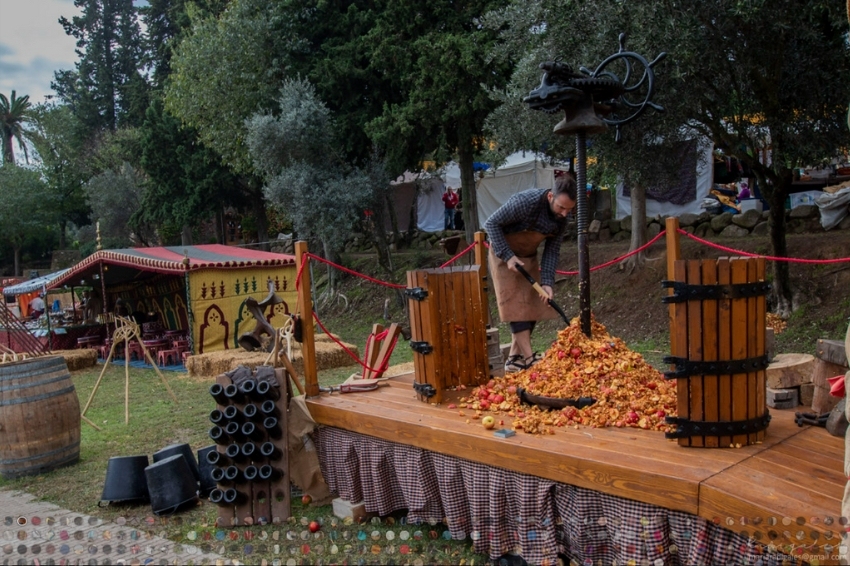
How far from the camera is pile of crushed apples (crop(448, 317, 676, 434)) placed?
3688mm

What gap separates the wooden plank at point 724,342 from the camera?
316cm

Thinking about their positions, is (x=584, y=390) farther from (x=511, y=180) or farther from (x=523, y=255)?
(x=511, y=180)

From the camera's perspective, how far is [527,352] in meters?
5.18

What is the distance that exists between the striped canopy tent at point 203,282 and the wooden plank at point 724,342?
914 centimetres

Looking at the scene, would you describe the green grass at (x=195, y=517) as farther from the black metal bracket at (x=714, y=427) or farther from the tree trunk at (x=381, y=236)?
the tree trunk at (x=381, y=236)

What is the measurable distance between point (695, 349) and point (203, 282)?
433 inches

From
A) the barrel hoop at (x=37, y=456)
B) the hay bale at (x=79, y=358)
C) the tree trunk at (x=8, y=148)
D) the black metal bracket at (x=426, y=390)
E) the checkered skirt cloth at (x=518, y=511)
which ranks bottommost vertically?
the hay bale at (x=79, y=358)

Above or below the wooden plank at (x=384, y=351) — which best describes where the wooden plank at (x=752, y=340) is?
above

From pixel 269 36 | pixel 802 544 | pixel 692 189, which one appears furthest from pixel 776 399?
pixel 269 36

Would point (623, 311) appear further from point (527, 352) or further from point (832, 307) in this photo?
point (527, 352)

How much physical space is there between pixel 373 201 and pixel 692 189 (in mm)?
7253

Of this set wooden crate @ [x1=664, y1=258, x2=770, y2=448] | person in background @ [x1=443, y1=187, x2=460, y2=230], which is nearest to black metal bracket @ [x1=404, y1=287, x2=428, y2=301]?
wooden crate @ [x1=664, y1=258, x2=770, y2=448]

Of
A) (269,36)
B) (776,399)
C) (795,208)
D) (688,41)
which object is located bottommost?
(776,399)

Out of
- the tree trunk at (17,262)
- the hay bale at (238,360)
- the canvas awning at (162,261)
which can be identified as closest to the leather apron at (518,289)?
the hay bale at (238,360)
